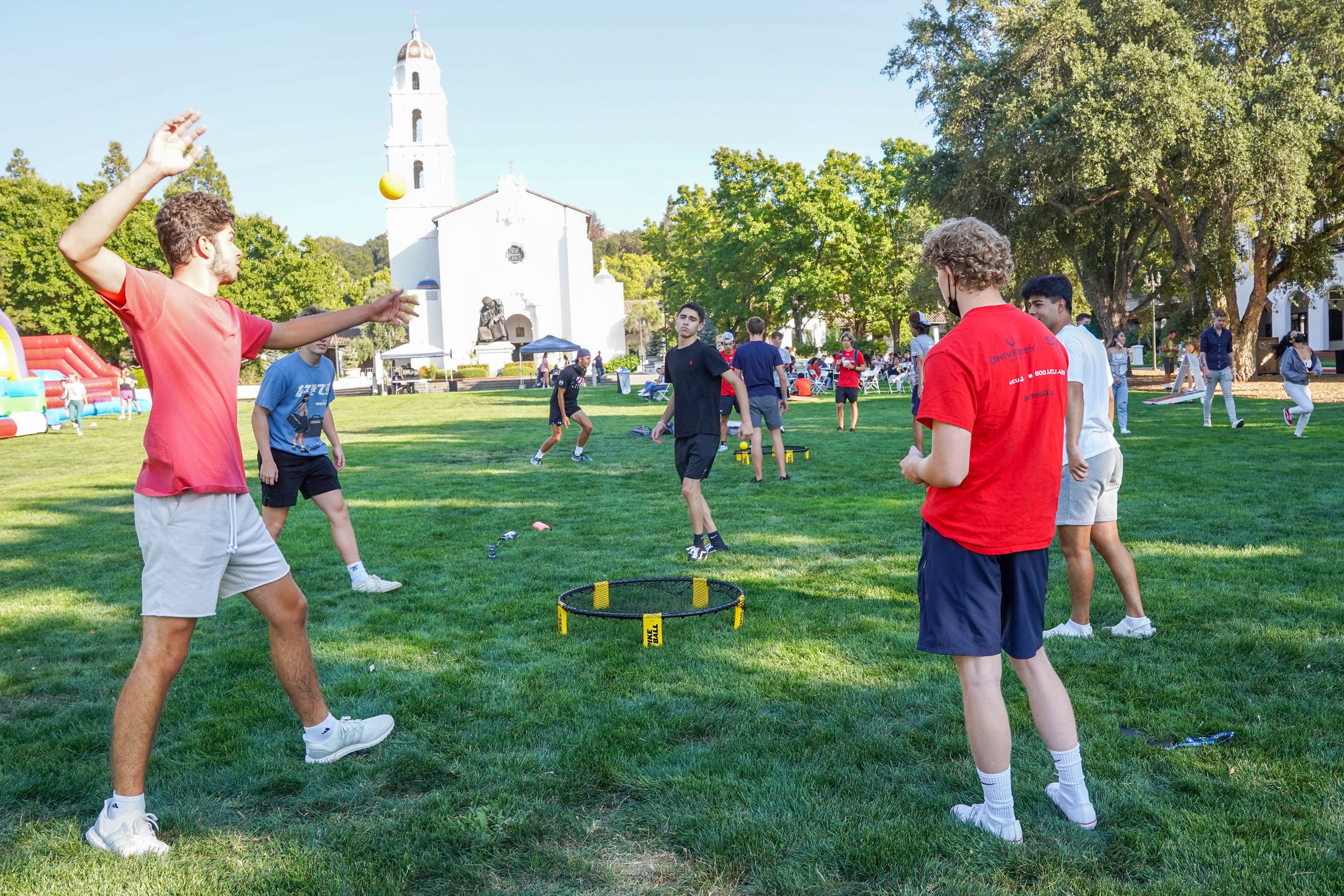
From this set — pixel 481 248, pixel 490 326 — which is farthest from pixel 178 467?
pixel 481 248

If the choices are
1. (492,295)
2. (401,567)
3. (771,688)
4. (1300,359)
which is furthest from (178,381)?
(492,295)

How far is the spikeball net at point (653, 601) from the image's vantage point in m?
5.20

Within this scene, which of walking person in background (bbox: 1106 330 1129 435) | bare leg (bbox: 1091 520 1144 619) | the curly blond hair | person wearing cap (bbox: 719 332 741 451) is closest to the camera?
the curly blond hair

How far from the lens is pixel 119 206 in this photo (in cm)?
283

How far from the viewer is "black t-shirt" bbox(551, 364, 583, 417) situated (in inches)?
587

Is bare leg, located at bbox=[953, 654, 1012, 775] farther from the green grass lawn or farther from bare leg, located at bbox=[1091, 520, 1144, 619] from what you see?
bare leg, located at bbox=[1091, 520, 1144, 619]

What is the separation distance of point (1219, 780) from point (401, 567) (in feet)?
19.1

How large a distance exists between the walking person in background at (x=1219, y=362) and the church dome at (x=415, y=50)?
63236 mm

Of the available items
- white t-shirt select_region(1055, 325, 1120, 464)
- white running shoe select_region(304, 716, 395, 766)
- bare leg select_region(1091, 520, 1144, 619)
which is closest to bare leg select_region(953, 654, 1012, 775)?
white t-shirt select_region(1055, 325, 1120, 464)

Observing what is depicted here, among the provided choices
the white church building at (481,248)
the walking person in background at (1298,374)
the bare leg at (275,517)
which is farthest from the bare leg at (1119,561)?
the white church building at (481,248)

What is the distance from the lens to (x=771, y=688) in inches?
180

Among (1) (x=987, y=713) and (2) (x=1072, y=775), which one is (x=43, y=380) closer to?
(1) (x=987, y=713)

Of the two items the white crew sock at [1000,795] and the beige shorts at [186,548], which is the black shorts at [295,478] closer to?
the beige shorts at [186,548]

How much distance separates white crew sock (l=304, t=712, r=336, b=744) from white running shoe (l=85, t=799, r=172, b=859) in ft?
2.20
